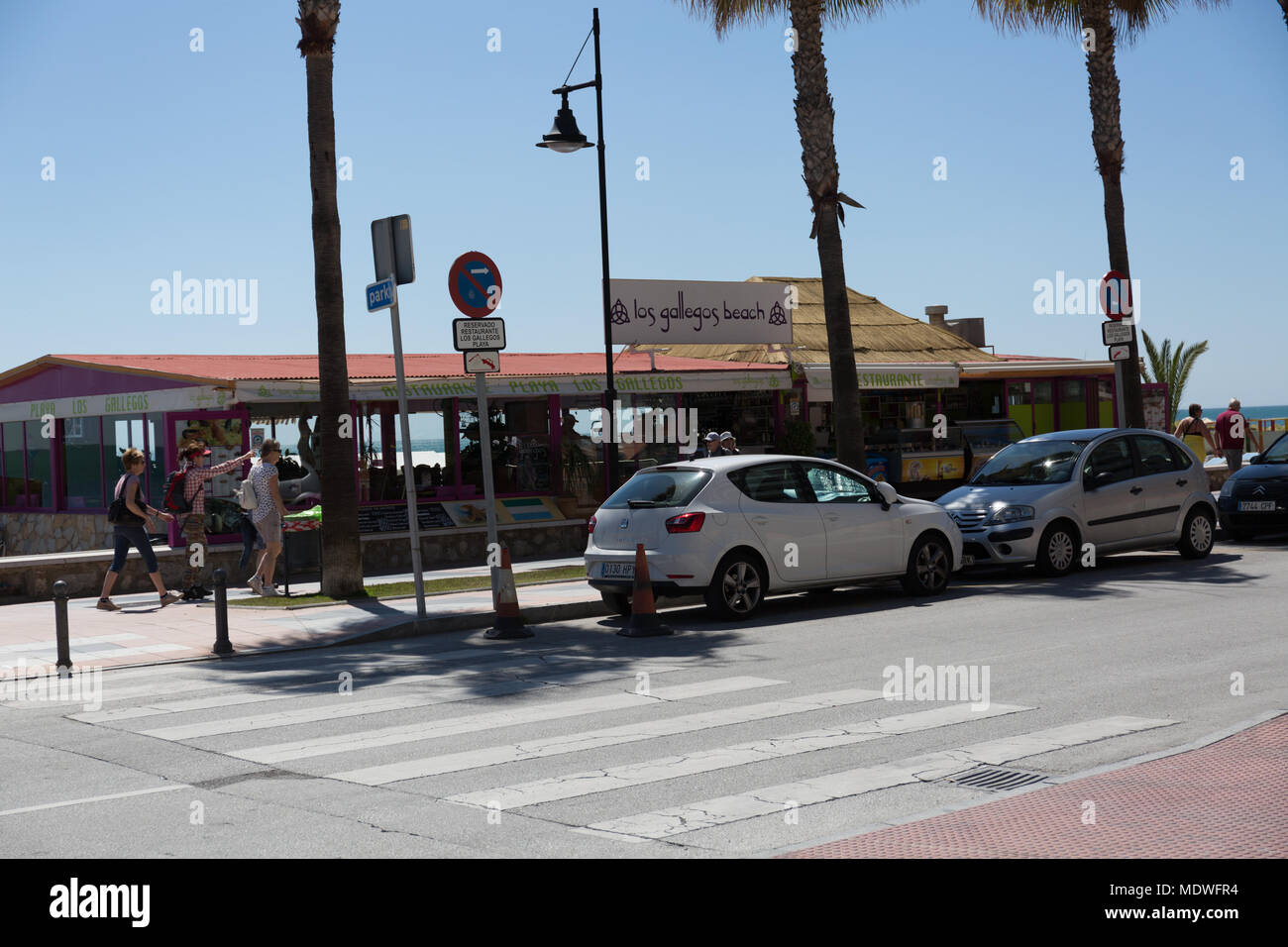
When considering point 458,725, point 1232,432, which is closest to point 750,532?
point 458,725

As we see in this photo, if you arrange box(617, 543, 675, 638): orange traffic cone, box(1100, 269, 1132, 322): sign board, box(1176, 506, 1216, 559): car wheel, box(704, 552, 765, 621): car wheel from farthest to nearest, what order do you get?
box(1100, 269, 1132, 322): sign board → box(1176, 506, 1216, 559): car wheel → box(704, 552, 765, 621): car wheel → box(617, 543, 675, 638): orange traffic cone

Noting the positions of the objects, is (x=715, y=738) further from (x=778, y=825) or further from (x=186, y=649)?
(x=186, y=649)

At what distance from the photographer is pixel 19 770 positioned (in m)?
7.59

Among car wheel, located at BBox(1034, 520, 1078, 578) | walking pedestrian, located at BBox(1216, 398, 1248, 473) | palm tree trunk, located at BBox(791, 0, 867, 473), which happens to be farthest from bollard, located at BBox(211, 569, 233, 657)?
walking pedestrian, located at BBox(1216, 398, 1248, 473)

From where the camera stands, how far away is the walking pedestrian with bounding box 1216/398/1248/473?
24312mm

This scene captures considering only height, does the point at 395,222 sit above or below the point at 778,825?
above

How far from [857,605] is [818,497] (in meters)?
1.31

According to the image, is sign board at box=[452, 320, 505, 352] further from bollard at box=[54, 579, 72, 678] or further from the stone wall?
the stone wall

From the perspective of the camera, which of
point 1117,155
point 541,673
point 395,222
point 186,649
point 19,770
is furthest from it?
point 1117,155

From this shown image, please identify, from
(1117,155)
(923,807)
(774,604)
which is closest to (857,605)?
(774,604)

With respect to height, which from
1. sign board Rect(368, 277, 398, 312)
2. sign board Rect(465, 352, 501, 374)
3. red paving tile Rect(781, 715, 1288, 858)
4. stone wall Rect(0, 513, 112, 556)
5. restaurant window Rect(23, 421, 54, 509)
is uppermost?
sign board Rect(368, 277, 398, 312)

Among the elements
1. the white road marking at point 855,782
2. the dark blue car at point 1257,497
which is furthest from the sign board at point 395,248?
the dark blue car at point 1257,497

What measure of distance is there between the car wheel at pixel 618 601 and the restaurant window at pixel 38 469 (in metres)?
15.0

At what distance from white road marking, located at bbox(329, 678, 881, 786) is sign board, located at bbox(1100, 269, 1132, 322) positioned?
Result: 1369 centimetres
